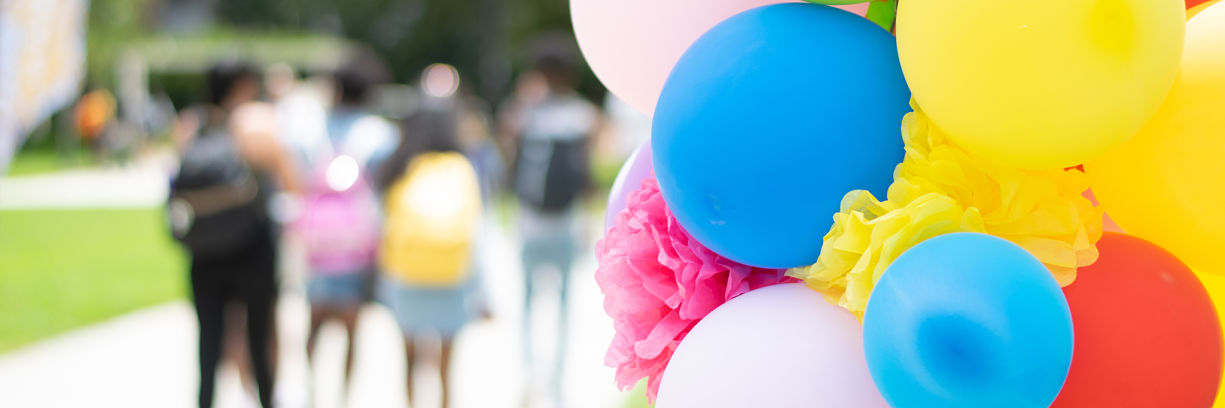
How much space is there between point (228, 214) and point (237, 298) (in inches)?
13.9

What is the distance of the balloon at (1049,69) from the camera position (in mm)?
879

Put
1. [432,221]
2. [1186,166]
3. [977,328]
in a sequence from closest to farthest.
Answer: [977,328]
[1186,166]
[432,221]

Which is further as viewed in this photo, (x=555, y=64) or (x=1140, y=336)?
(x=555, y=64)

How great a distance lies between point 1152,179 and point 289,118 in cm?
365

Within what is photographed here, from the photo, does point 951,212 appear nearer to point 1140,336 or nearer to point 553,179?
point 1140,336

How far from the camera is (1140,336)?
1.03 m

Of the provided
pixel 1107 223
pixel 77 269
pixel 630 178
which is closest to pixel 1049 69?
pixel 1107 223

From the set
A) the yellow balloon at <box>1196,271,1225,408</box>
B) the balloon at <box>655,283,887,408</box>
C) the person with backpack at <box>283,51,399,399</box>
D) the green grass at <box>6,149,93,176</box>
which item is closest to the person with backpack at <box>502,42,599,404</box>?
the person with backpack at <box>283,51,399,399</box>

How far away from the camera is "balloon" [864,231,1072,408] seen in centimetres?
84

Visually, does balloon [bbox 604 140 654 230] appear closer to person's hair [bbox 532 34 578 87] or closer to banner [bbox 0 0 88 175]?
person's hair [bbox 532 34 578 87]

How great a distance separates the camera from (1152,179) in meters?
0.97

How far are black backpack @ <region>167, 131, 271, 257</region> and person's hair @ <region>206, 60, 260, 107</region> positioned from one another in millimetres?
186

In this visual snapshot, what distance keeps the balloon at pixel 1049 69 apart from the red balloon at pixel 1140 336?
0.65 feet

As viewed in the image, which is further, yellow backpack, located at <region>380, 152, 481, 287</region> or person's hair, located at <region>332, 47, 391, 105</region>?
person's hair, located at <region>332, 47, 391, 105</region>
